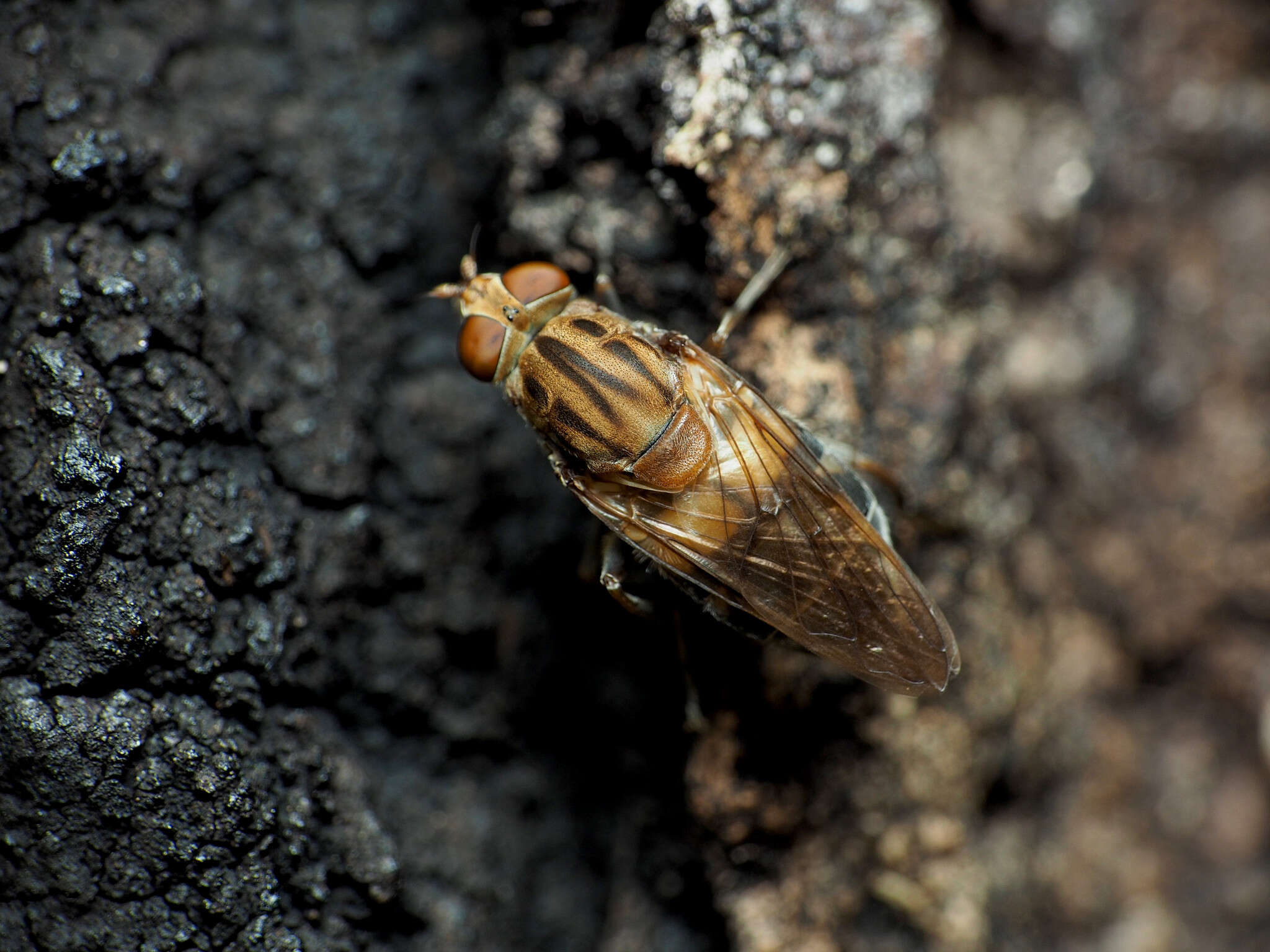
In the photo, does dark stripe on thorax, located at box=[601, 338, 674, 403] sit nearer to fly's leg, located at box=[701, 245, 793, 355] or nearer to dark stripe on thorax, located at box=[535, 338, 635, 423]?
dark stripe on thorax, located at box=[535, 338, 635, 423]

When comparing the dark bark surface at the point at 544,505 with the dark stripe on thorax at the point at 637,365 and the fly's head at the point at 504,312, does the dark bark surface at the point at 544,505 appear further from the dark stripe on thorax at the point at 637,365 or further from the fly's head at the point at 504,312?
the dark stripe on thorax at the point at 637,365

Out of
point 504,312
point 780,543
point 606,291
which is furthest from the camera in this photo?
point 606,291

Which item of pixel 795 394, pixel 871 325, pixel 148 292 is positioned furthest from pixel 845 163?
pixel 148 292

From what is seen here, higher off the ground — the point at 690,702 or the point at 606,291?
the point at 606,291

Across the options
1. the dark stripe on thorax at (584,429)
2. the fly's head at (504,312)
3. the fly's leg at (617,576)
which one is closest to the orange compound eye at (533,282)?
the fly's head at (504,312)

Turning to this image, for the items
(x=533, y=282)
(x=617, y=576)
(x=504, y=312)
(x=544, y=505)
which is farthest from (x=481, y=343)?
(x=617, y=576)

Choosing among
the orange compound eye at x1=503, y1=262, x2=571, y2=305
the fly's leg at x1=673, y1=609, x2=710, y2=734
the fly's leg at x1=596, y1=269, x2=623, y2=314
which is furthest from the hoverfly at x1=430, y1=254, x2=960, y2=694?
the fly's leg at x1=673, y1=609, x2=710, y2=734

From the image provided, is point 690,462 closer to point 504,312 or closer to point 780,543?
point 780,543

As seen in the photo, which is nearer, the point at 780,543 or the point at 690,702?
the point at 780,543
